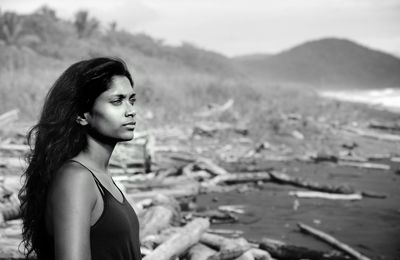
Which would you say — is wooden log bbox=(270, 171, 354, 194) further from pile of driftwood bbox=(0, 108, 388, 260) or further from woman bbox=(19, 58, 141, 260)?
woman bbox=(19, 58, 141, 260)

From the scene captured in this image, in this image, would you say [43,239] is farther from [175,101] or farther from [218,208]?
[175,101]

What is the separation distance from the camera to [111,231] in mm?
1735

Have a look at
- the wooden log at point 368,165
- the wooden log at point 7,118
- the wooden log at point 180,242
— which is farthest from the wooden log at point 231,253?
the wooden log at point 7,118

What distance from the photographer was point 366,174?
1176 cm

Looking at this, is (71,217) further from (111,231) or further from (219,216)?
(219,216)

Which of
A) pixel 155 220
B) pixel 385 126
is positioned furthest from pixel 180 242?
pixel 385 126

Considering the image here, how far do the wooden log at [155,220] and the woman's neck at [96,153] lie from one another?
366 centimetres

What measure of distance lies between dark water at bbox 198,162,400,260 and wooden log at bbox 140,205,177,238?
42.6 inches

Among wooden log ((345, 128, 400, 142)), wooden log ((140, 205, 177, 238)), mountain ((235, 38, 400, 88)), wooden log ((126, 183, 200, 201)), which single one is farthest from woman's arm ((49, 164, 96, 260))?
mountain ((235, 38, 400, 88))

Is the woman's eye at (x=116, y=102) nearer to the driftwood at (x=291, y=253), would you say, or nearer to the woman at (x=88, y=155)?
the woman at (x=88, y=155)

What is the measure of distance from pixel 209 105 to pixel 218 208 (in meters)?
13.6

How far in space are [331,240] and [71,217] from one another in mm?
5226

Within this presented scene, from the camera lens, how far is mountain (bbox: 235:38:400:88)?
261 ft

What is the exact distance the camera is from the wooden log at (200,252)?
4.97 metres
